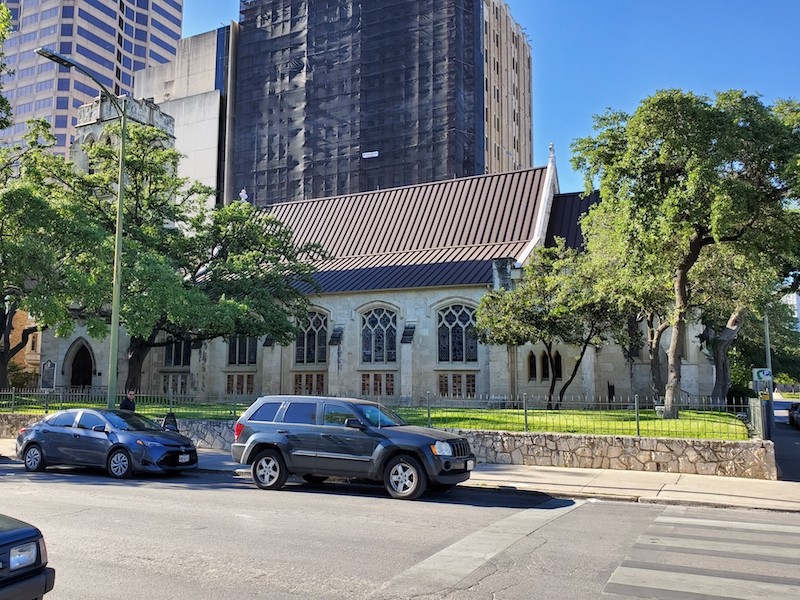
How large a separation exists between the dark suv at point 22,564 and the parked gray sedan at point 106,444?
30.6 ft

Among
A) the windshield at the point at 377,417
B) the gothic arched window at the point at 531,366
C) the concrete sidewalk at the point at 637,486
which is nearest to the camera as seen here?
the concrete sidewalk at the point at 637,486

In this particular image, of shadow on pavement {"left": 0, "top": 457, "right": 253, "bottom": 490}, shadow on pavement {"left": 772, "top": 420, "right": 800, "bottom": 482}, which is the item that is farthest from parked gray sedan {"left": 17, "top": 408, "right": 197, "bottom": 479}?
shadow on pavement {"left": 772, "top": 420, "right": 800, "bottom": 482}

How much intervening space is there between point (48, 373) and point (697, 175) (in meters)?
38.6

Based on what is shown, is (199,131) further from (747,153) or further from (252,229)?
(747,153)

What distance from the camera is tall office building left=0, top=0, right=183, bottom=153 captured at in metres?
91.1

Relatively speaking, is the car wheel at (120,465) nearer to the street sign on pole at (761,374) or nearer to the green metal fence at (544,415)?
the green metal fence at (544,415)

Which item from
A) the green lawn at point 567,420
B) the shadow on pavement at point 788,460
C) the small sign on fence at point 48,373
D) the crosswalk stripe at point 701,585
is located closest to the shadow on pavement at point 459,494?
the green lawn at point 567,420

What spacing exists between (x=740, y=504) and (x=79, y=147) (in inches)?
1746

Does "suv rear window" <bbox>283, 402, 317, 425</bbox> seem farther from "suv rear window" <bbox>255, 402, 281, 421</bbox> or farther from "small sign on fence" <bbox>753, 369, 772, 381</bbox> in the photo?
"small sign on fence" <bbox>753, 369, 772, 381</bbox>

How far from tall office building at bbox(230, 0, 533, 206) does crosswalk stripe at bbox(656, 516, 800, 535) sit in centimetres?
5214

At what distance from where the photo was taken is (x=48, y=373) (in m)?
40.9

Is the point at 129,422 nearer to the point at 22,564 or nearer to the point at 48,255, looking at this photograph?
the point at 48,255

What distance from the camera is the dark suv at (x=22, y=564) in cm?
431

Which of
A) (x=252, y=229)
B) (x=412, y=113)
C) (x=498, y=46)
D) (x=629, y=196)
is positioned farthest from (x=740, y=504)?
(x=498, y=46)
